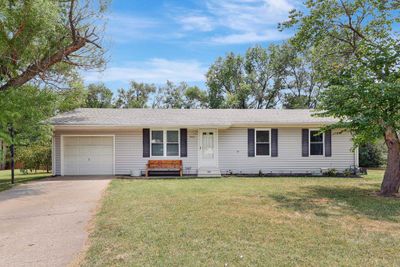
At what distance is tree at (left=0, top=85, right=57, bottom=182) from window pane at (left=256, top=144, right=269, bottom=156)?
9889mm

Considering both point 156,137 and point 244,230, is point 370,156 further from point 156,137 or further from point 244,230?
point 244,230

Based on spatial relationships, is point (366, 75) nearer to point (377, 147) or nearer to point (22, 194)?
point (22, 194)

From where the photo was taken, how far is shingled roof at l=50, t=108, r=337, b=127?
15.2 metres

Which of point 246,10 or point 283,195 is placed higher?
point 246,10

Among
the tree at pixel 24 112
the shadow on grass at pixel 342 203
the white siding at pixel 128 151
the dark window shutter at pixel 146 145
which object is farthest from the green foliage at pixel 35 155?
the shadow on grass at pixel 342 203

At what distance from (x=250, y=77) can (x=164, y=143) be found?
71.2 ft

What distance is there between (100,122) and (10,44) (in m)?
4.85

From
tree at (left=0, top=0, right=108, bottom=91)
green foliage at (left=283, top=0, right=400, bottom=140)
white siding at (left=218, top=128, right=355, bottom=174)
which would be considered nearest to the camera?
green foliage at (left=283, top=0, right=400, bottom=140)

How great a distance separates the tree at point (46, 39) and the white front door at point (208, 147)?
6385 millimetres

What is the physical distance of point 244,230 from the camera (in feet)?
A: 18.8

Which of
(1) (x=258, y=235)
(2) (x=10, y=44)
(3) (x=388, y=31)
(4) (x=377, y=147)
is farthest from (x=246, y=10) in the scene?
(4) (x=377, y=147)

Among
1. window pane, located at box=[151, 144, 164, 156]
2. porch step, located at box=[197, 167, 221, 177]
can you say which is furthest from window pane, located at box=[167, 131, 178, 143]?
porch step, located at box=[197, 167, 221, 177]

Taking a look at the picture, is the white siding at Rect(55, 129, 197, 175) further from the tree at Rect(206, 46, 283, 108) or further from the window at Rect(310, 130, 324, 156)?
the tree at Rect(206, 46, 283, 108)

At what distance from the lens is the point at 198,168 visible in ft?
52.0
